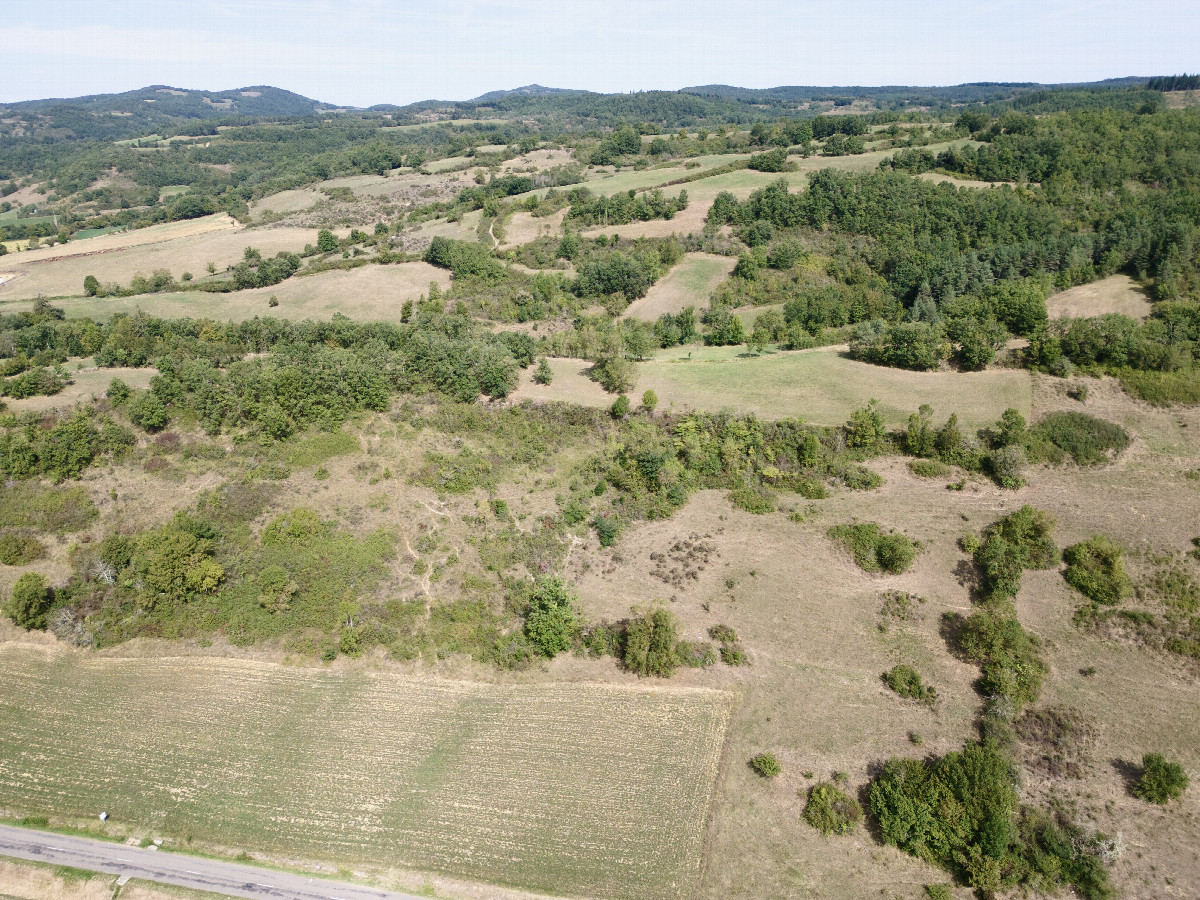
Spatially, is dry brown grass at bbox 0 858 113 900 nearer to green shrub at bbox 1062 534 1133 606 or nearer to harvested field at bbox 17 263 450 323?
green shrub at bbox 1062 534 1133 606

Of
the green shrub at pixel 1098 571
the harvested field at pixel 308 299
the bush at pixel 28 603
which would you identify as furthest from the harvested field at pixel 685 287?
the bush at pixel 28 603

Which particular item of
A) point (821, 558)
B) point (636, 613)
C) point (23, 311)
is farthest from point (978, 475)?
point (23, 311)

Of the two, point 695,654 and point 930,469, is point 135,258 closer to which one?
point 695,654

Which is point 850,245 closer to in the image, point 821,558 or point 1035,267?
point 1035,267

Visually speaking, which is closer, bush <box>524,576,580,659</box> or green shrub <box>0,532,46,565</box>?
bush <box>524,576,580,659</box>

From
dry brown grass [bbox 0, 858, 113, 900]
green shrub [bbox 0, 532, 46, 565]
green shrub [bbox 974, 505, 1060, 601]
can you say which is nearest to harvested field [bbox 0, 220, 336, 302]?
green shrub [bbox 0, 532, 46, 565]

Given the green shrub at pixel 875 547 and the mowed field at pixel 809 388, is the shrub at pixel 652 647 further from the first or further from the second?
the mowed field at pixel 809 388
